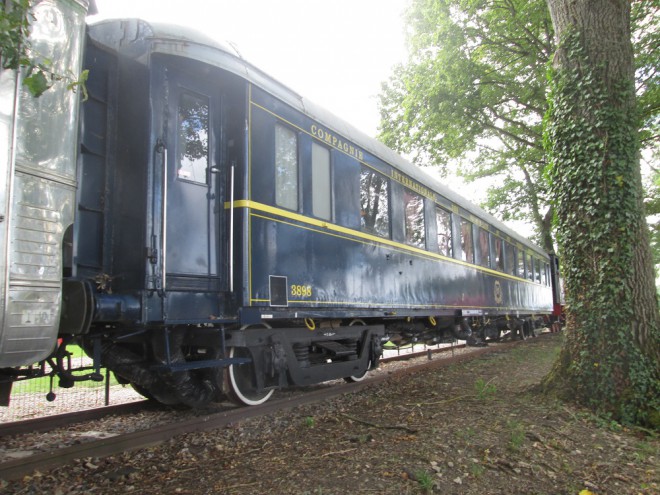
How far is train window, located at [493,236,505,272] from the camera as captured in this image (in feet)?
42.0

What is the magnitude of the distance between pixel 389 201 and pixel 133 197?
4.08 metres

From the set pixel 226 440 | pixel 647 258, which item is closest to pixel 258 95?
pixel 226 440

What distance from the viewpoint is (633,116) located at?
5465mm

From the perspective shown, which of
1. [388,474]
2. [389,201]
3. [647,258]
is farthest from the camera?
[389,201]

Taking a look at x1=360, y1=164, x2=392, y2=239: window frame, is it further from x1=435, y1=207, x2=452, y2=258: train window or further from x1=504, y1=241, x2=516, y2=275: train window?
x1=504, y1=241, x2=516, y2=275: train window

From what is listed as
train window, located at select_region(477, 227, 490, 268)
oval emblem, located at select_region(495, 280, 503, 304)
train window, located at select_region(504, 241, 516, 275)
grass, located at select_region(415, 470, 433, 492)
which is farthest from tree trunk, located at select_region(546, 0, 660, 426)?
train window, located at select_region(504, 241, 516, 275)

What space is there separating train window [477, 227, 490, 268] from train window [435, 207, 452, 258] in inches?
79.8

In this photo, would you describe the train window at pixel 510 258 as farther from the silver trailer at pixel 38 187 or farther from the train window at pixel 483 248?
the silver trailer at pixel 38 187

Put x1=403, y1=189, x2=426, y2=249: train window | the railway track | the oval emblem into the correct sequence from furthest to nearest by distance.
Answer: the oval emblem → x1=403, y1=189, x2=426, y2=249: train window → the railway track

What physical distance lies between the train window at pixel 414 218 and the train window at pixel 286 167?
288 cm

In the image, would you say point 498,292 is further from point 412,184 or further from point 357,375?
point 357,375

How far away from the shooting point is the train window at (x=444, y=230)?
9.11 m

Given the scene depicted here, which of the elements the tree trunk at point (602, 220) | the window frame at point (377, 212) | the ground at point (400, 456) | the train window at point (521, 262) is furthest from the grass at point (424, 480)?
the train window at point (521, 262)

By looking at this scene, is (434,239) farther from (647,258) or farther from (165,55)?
(165,55)
